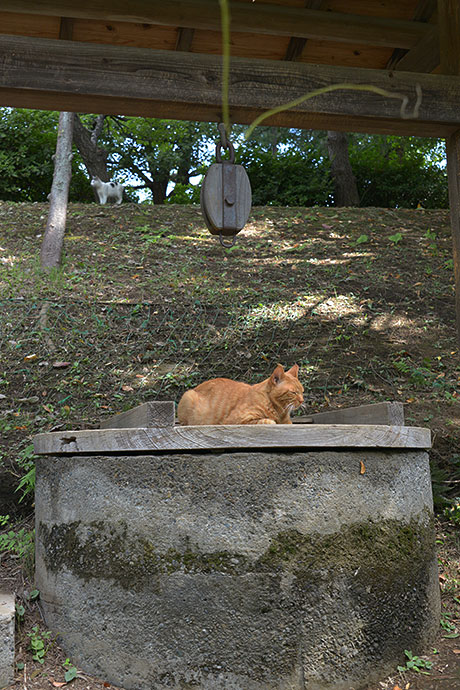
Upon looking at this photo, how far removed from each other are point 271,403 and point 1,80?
2.71 metres

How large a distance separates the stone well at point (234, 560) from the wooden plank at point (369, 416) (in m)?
0.26

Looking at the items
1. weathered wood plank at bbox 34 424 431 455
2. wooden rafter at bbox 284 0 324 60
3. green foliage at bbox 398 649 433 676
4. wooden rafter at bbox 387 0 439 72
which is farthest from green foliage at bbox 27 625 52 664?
wooden rafter at bbox 387 0 439 72

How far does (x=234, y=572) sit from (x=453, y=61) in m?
4.20

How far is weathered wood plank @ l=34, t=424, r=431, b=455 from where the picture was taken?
122 inches

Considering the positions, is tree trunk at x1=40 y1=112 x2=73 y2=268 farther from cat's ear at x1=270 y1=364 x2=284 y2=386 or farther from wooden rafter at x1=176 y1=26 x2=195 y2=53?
cat's ear at x1=270 y1=364 x2=284 y2=386

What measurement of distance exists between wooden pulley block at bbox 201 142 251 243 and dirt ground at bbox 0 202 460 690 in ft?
8.13

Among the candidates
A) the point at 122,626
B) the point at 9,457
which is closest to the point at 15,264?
the point at 9,457

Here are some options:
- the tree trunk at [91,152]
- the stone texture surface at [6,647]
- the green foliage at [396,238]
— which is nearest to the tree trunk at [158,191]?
the tree trunk at [91,152]

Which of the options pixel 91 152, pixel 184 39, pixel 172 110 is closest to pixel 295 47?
pixel 184 39

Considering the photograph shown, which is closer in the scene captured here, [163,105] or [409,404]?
[163,105]

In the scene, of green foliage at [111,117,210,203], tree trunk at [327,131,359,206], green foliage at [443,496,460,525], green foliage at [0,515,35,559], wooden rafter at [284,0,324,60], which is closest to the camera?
green foliage at [0,515,35,559]

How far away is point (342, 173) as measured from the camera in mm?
13305

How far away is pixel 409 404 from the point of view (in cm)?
636

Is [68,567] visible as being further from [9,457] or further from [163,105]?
[163,105]
